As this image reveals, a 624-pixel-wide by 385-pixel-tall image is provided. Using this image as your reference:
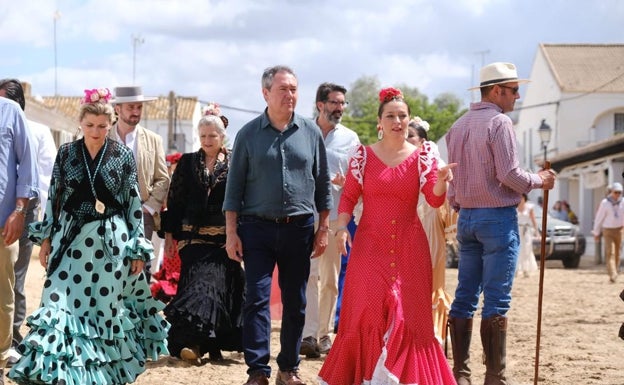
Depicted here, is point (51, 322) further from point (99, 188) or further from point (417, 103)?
point (417, 103)

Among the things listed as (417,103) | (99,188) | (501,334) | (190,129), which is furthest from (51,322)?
(417,103)

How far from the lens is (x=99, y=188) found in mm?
7637

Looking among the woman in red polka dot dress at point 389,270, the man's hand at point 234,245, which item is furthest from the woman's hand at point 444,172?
the man's hand at point 234,245

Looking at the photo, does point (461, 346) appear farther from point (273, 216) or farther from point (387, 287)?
point (273, 216)

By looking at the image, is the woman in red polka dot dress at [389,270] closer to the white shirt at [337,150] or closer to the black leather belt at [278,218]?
the black leather belt at [278,218]

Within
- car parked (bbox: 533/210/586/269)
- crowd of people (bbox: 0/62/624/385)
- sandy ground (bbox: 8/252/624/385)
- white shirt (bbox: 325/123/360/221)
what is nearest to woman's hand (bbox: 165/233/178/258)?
sandy ground (bbox: 8/252/624/385)

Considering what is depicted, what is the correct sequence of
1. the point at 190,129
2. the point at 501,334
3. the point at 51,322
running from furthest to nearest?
the point at 190,129 < the point at 501,334 < the point at 51,322

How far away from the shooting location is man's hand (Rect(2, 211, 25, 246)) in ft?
26.4

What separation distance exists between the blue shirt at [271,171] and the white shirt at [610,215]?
57.0 ft

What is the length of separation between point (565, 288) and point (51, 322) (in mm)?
14656

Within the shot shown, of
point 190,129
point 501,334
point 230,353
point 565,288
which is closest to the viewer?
point 501,334

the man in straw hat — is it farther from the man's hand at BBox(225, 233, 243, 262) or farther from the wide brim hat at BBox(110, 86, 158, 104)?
the wide brim hat at BBox(110, 86, 158, 104)

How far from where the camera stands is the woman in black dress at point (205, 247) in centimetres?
938

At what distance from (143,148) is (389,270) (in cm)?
304
